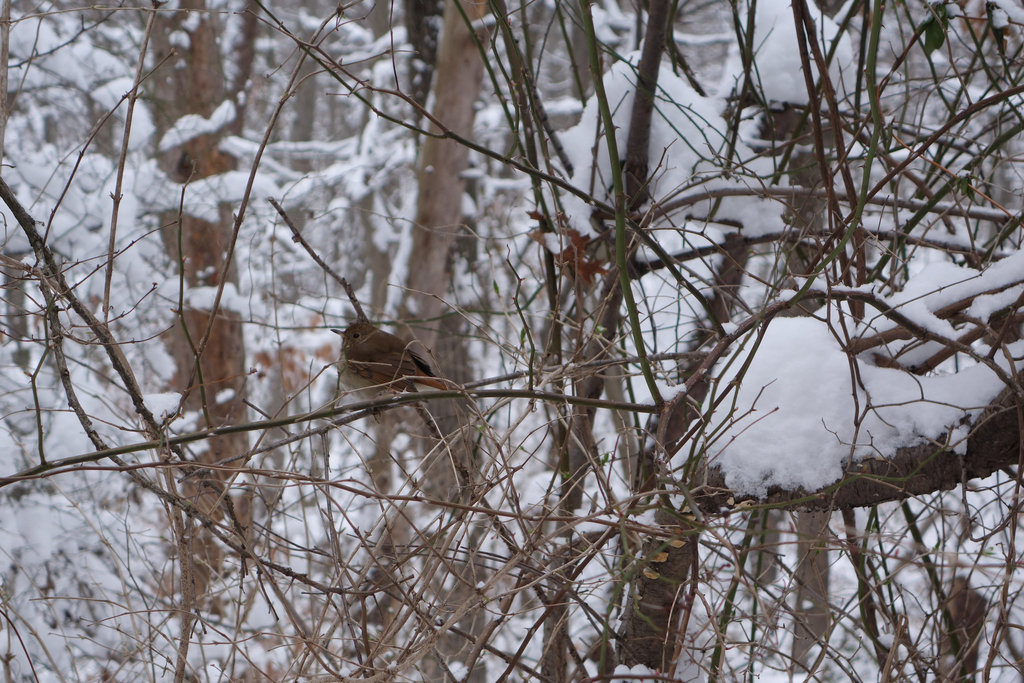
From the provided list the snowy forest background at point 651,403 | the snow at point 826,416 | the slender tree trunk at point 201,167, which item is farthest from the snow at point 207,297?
the snow at point 826,416

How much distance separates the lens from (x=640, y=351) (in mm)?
1495

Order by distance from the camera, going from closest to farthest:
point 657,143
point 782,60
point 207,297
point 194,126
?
point 657,143, point 782,60, point 207,297, point 194,126

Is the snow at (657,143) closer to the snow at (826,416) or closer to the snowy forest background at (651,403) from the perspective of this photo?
the snowy forest background at (651,403)

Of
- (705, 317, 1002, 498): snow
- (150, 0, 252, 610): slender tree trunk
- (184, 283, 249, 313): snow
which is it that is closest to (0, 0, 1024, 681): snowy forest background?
(705, 317, 1002, 498): snow

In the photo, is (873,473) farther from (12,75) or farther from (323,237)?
(323,237)

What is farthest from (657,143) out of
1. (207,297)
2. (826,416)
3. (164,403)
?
(207,297)

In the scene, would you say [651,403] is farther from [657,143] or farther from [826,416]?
[826,416]

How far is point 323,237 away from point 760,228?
375 inches

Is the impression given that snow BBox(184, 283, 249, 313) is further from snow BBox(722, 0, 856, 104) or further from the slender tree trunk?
snow BBox(722, 0, 856, 104)

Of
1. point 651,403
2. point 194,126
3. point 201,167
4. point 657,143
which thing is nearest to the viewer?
point 657,143

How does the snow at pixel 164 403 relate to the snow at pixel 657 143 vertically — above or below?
below

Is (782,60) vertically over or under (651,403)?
over

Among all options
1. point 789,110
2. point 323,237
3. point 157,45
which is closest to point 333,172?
point 157,45

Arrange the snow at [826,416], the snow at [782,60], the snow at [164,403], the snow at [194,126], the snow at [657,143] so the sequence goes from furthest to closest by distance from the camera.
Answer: the snow at [194,126] → the snow at [782,60] → the snow at [657,143] → the snow at [164,403] → the snow at [826,416]
